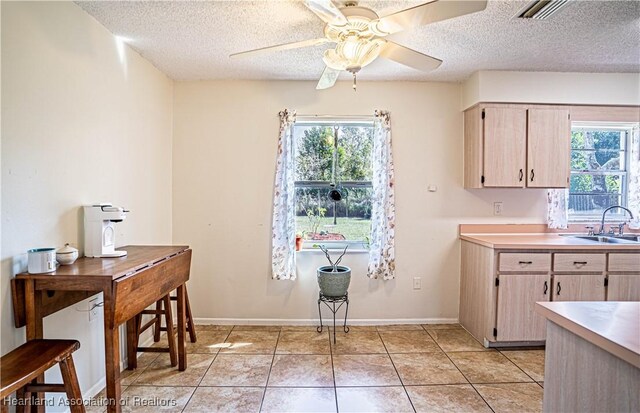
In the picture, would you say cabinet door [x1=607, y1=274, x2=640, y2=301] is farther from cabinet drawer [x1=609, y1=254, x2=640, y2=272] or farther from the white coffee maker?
the white coffee maker

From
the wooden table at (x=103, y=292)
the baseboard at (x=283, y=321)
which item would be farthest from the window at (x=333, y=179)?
the wooden table at (x=103, y=292)

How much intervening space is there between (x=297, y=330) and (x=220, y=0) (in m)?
2.74

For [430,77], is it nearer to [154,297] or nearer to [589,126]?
[589,126]

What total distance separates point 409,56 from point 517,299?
7.09 feet

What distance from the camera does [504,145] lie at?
3090 mm

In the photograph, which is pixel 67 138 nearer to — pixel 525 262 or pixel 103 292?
pixel 103 292

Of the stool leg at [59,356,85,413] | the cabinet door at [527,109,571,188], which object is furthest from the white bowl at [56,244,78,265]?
the cabinet door at [527,109,571,188]

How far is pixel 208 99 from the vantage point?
334 cm

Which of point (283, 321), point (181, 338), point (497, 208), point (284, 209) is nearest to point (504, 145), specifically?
point (497, 208)

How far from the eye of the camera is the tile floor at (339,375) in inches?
81.7

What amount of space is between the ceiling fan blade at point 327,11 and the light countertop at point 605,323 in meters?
1.53

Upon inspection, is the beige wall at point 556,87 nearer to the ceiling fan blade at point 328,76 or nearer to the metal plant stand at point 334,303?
the ceiling fan blade at point 328,76

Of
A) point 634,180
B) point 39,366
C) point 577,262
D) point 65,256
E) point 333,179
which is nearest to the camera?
point 39,366

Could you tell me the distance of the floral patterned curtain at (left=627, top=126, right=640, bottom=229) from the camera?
3301 mm
